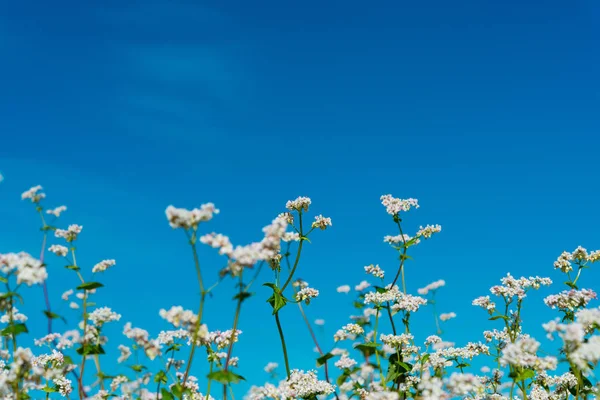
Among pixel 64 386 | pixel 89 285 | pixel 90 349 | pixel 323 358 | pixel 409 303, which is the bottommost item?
pixel 90 349

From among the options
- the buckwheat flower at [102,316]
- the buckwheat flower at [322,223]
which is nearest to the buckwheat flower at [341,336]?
the buckwheat flower at [322,223]

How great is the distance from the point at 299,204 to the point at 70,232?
17.1ft

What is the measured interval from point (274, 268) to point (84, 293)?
13.9 ft

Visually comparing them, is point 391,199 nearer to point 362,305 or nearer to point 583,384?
point 362,305

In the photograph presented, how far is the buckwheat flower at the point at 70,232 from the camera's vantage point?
9556 mm

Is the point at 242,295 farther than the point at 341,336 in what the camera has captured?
No

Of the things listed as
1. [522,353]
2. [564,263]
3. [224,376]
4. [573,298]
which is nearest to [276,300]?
[224,376]

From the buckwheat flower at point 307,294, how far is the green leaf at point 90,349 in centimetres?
452

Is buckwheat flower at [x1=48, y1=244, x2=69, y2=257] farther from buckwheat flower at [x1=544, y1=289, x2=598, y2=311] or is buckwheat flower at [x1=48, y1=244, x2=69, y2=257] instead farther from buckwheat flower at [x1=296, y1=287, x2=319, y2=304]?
buckwheat flower at [x1=544, y1=289, x2=598, y2=311]

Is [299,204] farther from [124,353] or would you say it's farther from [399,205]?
[124,353]

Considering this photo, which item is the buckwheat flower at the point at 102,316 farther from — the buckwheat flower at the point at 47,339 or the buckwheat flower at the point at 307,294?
the buckwheat flower at the point at 307,294

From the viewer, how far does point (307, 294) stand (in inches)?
459

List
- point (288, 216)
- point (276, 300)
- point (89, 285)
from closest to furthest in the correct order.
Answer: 1. point (89, 285)
2. point (276, 300)
3. point (288, 216)

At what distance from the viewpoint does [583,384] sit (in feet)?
32.6
